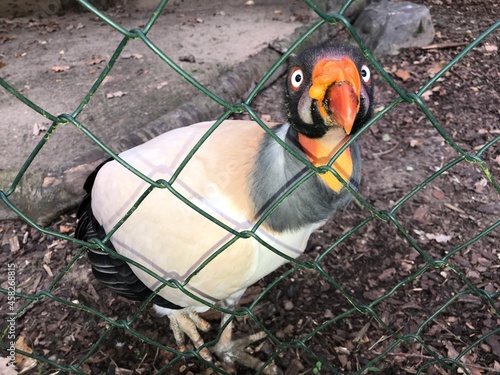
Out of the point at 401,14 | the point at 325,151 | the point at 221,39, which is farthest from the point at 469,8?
the point at 325,151

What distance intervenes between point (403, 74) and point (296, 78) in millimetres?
3585

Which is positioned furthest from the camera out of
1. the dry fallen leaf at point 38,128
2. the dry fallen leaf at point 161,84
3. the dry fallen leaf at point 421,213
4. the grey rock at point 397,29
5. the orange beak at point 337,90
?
the grey rock at point 397,29

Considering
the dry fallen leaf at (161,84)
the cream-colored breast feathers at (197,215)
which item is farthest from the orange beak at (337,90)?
the dry fallen leaf at (161,84)

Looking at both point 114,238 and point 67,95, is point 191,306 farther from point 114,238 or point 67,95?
point 67,95

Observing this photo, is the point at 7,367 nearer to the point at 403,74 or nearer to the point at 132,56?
the point at 132,56

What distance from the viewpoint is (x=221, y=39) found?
17.3 ft

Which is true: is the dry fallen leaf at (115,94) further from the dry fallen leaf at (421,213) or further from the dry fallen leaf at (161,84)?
the dry fallen leaf at (421,213)

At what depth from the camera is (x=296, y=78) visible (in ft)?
5.16

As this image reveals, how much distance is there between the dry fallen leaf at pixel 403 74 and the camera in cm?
472

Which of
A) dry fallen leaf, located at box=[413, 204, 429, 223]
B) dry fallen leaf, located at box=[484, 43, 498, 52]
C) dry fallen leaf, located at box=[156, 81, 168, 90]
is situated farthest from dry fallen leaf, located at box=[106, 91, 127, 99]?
dry fallen leaf, located at box=[484, 43, 498, 52]

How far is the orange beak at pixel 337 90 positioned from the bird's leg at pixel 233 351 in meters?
1.44

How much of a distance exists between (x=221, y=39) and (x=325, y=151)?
3993mm

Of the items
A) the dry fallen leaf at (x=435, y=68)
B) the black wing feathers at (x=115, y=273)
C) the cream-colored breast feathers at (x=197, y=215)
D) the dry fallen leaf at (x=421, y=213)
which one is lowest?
the dry fallen leaf at (x=421, y=213)

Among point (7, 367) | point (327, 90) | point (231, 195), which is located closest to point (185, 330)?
point (7, 367)
